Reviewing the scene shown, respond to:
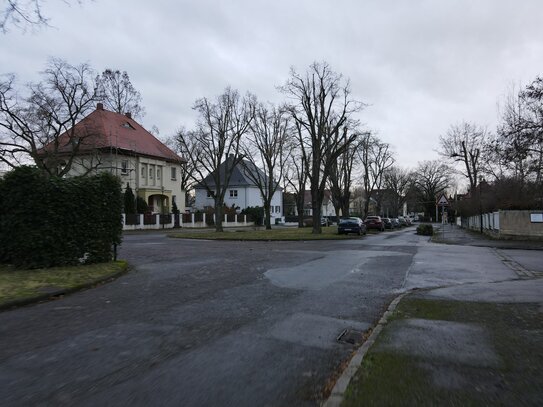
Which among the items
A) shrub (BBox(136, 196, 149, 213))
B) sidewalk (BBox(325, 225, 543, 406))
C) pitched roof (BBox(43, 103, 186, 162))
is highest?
pitched roof (BBox(43, 103, 186, 162))

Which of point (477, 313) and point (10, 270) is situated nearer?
point (477, 313)

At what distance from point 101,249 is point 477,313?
10.7 m

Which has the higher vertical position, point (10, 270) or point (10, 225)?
point (10, 225)

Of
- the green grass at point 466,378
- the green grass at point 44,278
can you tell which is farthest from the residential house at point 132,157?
the green grass at point 466,378

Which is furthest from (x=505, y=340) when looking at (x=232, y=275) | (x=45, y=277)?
(x=45, y=277)

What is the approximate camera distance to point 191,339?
20.3 feet

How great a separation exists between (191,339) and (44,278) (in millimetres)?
6428

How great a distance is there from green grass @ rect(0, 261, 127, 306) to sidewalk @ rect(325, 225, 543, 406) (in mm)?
6840

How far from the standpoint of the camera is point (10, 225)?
40.8ft

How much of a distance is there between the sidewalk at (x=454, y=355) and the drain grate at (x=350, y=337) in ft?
0.86

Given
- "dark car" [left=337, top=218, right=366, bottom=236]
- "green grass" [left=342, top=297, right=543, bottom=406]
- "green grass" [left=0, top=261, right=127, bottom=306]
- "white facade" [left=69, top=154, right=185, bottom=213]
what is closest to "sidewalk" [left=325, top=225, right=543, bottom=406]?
"green grass" [left=342, top=297, right=543, bottom=406]

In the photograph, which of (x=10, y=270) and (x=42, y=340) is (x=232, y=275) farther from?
(x=42, y=340)

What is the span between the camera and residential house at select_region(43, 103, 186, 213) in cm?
4578

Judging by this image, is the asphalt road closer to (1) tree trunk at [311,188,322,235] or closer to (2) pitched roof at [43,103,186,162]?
(1) tree trunk at [311,188,322,235]
